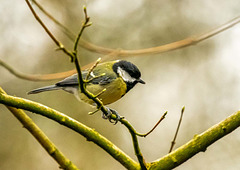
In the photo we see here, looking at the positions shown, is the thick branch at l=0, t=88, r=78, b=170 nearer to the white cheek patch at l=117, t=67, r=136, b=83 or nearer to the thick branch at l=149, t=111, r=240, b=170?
the thick branch at l=149, t=111, r=240, b=170

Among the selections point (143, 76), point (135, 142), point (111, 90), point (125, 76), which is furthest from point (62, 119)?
point (143, 76)

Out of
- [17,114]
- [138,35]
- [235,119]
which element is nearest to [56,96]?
[138,35]

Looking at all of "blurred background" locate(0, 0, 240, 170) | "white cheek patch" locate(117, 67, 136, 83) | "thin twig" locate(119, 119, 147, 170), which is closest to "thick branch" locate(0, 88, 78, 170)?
"thin twig" locate(119, 119, 147, 170)

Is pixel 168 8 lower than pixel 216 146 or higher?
higher

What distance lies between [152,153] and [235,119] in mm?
4546

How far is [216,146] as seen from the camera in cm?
575

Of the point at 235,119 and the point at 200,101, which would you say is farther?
the point at 200,101

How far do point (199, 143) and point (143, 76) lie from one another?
15.9ft

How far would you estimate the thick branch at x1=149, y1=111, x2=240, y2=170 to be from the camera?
186cm

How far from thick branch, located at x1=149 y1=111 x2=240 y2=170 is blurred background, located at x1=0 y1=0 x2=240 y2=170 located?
3.89 metres

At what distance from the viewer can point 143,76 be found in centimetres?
672

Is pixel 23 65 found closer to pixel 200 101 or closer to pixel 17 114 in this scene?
pixel 200 101

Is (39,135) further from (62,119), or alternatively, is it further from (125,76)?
(125,76)

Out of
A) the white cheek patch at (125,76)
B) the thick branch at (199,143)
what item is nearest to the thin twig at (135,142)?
the thick branch at (199,143)
